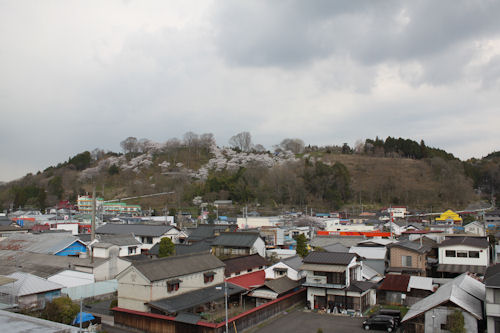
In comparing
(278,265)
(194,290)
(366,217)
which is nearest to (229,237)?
(278,265)

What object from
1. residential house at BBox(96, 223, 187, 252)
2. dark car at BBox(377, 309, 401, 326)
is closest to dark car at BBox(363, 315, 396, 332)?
dark car at BBox(377, 309, 401, 326)

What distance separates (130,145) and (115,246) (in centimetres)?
7790

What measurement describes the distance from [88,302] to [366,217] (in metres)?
47.1

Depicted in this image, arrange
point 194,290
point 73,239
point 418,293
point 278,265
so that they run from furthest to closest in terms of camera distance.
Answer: point 73,239 → point 278,265 → point 418,293 → point 194,290

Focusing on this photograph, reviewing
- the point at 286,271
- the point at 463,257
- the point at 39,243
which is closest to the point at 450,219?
the point at 463,257

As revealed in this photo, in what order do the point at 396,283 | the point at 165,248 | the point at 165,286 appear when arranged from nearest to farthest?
the point at 165,286, the point at 396,283, the point at 165,248

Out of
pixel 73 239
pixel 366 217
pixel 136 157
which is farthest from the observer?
pixel 136 157

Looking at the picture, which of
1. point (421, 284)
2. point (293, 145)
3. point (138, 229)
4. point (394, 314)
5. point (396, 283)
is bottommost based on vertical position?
point (394, 314)

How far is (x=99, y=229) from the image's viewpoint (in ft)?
133

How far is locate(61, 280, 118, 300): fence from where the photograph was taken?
19.1 m

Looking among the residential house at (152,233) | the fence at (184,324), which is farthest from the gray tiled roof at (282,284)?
the residential house at (152,233)

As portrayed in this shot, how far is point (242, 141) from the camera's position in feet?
338

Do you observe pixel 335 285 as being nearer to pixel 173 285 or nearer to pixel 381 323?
pixel 381 323

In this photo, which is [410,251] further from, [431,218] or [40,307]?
[431,218]
